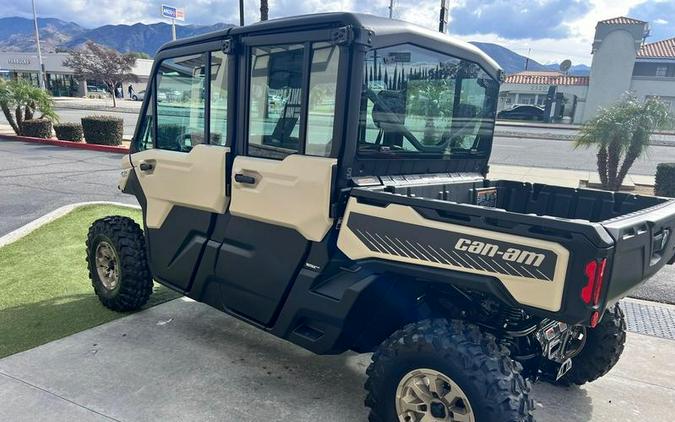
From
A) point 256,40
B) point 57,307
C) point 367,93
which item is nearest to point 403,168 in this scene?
point 367,93

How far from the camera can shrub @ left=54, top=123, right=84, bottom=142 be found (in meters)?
16.3

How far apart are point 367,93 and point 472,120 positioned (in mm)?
1262

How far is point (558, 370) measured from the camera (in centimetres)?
296

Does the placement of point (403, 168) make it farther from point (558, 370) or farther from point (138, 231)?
point (138, 231)

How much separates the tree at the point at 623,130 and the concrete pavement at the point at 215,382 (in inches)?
276

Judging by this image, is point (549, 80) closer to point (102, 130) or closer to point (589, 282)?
point (102, 130)

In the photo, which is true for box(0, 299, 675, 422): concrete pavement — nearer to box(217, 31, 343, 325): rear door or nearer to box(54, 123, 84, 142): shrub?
box(217, 31, 343, 325): rear door

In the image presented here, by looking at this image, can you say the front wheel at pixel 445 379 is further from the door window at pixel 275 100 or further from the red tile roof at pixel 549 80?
the red tile roof at pixel 549 80

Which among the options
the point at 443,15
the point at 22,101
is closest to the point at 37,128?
the point at 22,101

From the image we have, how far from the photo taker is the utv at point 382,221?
2223 millimetres

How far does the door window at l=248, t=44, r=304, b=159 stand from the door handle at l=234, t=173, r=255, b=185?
15 centimetres

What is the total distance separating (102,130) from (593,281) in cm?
1618

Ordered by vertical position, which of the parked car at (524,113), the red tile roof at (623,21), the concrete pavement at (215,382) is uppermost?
the red tile roof at (623,21)

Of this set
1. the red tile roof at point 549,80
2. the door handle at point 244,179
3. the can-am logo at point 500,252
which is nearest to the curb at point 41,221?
the door handle at point 244,179
